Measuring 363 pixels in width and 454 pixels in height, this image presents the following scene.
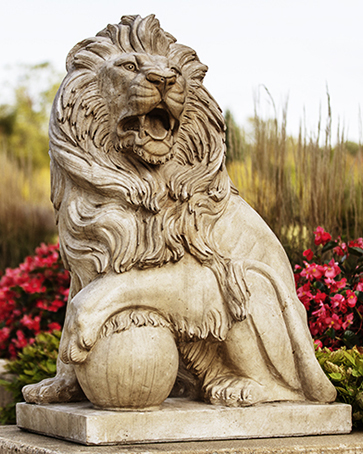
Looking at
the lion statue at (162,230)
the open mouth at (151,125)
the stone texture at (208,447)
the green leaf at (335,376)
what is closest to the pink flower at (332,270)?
the green leaf at (335,376)

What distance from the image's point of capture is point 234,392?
237 cm

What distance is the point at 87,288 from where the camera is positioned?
2.28 m

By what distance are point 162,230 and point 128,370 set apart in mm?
501

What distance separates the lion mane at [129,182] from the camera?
2299mm

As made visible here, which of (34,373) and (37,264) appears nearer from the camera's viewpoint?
(34,373)

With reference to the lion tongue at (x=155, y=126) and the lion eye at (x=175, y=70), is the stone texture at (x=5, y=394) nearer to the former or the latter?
the lion tongue at (x=155, y=126)

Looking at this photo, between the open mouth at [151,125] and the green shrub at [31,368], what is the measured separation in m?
1.96

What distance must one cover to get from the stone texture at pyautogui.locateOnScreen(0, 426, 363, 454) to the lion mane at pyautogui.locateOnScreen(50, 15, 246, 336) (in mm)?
451

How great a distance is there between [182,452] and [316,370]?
2.32 ft

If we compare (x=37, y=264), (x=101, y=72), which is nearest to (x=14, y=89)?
(x=37, y=264)

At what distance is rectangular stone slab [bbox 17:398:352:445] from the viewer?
7.04 feet

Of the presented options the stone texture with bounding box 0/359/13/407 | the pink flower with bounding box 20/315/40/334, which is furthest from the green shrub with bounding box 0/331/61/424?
the pink flower with bounding box 20/315/40/334

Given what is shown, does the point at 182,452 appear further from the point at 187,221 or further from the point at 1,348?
the point at 1,348

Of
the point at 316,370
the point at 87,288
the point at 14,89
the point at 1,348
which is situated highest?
the point at 14,89
